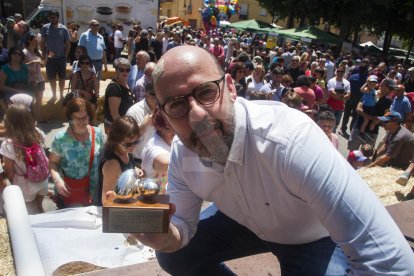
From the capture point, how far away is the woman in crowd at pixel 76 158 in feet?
11.1

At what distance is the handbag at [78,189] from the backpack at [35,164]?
19 centimetres

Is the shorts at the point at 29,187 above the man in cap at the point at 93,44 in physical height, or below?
below

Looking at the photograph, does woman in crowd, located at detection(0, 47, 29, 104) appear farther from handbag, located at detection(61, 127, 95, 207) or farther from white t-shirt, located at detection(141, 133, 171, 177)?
white t-shirt, located at detection(141, 133, 171, 177)

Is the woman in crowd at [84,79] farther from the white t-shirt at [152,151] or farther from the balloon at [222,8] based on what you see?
the balloon at [222,8]

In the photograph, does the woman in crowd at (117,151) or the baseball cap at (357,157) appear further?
the baseball cap at (357,157)

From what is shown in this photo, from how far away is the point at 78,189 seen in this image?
11.4 feet

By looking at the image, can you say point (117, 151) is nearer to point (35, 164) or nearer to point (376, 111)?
point (35, 164)

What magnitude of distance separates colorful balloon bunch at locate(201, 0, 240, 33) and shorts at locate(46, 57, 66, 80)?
1609cm

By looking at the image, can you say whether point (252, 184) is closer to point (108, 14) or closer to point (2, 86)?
point (2, 86)

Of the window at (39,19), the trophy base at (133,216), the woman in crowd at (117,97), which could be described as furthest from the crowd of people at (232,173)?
the window at (39,19)

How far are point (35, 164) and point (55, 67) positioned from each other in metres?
5.40

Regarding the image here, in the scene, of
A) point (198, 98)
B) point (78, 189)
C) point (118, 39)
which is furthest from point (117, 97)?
point (118, 39)

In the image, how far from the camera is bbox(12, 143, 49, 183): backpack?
3312 millimetres

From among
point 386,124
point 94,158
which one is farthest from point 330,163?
point 386,124
